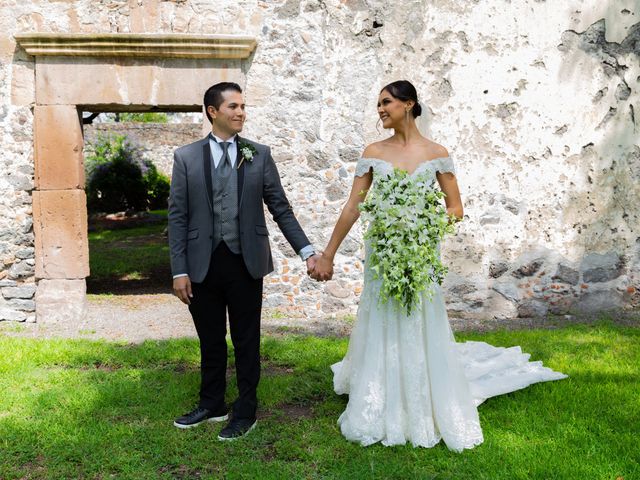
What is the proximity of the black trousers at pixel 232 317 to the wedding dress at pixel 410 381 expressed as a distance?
0.60 m

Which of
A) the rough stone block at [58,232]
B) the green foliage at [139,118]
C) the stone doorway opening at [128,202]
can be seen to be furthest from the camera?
the green foliage at [139,118]

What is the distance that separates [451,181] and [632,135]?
12.7 feet

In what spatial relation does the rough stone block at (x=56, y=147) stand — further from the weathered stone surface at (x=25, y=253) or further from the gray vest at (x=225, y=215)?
the gray vest at (x=225, y=215)

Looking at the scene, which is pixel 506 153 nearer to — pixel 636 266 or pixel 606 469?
pixel 636 266

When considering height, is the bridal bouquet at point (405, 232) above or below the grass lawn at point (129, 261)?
above

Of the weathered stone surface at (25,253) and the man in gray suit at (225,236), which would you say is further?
the weathered stone surface at (25,253)

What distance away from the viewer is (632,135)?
6598 millimetres

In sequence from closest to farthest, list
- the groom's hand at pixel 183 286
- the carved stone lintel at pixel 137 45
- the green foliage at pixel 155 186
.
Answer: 1. the groom's hand at pixel 183 286
2. the carved stone lintel at pixel 137 45
3. the green foliage at pixel 155 186

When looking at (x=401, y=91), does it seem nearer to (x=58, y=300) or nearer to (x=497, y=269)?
(x=497, y=269)

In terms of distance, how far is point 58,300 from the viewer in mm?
6555

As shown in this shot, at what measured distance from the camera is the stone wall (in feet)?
21.2

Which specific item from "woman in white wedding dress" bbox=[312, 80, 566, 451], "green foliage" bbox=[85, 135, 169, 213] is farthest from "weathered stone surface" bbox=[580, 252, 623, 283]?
"green foliage" bbox=[85, 135, 169, 213]

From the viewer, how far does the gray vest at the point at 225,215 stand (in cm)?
360

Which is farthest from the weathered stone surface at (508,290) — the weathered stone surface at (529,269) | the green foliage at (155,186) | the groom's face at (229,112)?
the green foliage at (155,186)
